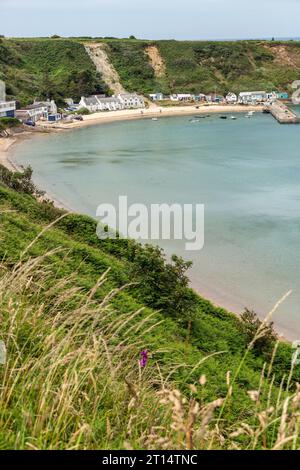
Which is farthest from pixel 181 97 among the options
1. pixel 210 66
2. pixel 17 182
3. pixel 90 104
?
pixel 17 182

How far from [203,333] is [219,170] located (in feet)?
86.6

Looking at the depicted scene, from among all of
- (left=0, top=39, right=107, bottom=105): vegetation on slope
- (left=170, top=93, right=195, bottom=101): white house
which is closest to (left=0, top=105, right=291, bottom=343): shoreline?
(left=170, top=93, right=195, bottom=101): white house

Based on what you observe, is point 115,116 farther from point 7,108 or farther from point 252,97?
point 252,97

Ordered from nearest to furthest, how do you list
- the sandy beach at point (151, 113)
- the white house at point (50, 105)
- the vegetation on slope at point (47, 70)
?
1. the sandy beach at point (151, 113)
2. the white house at point (50, 105)
3. the vegetation on slope at point (47, 70)

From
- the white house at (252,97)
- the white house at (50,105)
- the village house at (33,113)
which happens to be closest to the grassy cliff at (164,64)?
the white house at (252,97)

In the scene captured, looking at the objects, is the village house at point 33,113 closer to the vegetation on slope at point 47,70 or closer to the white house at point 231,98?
the vegetation on slope at point 47,70

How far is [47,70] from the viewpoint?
7769cm

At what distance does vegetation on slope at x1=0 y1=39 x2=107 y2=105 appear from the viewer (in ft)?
215

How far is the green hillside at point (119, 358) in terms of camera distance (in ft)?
8.59

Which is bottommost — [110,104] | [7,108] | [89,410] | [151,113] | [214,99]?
[89,410]

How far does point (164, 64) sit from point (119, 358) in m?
85.8

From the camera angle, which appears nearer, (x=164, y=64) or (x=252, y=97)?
(x=252, y=97)

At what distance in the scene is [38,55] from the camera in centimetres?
8119

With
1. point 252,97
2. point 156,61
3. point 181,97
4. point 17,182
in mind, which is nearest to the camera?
point 17,182
